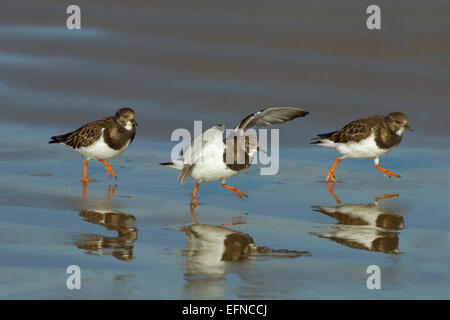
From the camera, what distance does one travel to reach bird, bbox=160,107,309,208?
35.4ft

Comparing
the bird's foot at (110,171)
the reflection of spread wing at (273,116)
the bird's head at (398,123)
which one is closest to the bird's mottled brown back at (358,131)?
the bird's head at (398,123)

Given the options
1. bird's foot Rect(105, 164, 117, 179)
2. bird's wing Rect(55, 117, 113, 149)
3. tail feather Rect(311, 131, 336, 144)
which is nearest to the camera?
bird's foot Rect(105, 164, 117, 179)

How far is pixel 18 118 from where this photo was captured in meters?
15.5

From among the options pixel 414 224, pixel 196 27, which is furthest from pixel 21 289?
pixel 196 27

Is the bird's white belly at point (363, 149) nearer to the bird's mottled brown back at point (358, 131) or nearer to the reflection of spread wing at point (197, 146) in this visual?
the bird's mottled brown back at point (358, 131)

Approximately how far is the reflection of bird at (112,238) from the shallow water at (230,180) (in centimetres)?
3

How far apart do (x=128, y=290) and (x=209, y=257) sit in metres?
1.17

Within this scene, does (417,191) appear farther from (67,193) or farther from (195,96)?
(195,96)

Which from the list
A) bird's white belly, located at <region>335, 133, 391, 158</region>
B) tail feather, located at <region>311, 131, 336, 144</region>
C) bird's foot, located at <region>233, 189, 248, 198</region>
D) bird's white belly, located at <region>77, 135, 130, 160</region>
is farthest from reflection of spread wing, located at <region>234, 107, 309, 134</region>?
bird's white belly, located at <region>77, 135, 130, 160</region>

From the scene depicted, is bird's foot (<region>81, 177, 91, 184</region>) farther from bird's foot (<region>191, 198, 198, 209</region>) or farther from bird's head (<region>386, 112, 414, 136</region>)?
bird's head (<region>386, 112, 414, 136</region>)

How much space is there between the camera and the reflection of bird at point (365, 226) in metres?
9.24

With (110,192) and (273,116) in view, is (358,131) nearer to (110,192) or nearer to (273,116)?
(273,116)

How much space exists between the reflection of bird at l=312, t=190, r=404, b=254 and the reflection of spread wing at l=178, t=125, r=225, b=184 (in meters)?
1.48

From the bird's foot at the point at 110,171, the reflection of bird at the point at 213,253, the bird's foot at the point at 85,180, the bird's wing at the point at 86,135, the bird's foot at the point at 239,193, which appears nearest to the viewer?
the reflection of bird at the point at 213,253
